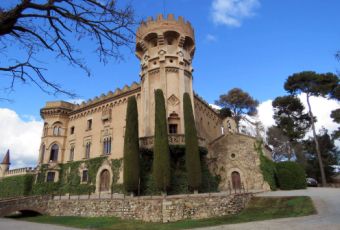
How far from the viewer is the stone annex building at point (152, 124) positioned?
23.8 meters

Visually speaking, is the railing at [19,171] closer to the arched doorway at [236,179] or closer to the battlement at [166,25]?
the battlement at [166,25]

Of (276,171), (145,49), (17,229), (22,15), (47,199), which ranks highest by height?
(145,49)

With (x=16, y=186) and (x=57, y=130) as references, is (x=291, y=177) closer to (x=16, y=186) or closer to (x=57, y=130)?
(x=57, y=130)

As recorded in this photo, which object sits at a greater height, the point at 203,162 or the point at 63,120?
the point at 63,120

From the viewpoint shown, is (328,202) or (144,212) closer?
(328,202)

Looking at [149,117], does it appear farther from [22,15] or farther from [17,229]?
[22,15]

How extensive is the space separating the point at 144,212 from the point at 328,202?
34.5ft

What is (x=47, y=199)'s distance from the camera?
21.8 meters

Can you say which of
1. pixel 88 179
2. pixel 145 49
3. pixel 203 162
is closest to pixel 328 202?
pixel 203 162

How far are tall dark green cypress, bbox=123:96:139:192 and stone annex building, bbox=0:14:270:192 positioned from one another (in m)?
1.40

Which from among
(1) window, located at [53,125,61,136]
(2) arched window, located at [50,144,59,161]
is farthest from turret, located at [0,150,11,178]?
(1) window, located at [53,125,61,136]

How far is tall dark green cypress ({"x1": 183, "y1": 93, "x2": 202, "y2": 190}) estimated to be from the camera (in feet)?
62.7

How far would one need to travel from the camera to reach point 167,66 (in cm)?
2469

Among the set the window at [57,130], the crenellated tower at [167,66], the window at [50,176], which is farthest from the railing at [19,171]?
the crenellated tower at [167,66]
